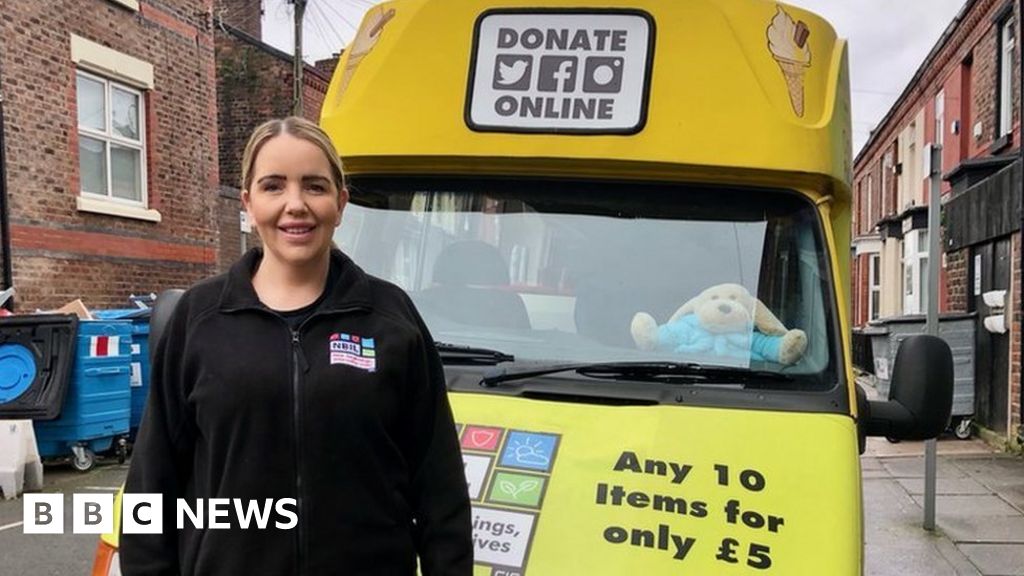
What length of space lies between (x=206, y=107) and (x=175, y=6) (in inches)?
57.9

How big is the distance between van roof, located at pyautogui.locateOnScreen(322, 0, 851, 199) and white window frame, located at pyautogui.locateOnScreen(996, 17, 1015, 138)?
31.1 ft

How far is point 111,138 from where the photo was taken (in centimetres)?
1141

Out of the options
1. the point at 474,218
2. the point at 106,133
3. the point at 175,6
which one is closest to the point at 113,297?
the point at 106,133

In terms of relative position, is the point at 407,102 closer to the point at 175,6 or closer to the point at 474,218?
the point at 474,218

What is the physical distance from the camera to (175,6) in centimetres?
1256

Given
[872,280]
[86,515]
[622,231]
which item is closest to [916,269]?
[872,280]

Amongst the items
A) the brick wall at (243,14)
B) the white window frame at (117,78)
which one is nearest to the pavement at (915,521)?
the white window frame at (117,78)

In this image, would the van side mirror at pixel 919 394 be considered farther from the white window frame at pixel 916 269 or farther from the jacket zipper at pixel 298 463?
the white window frame at pixel 916 269

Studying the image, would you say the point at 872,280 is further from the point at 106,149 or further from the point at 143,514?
the point at 143,514

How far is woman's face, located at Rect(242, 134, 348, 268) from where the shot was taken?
1782 mm

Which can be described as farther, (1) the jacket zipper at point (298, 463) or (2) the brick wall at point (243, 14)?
(2) the brick wall at point (243, 14)

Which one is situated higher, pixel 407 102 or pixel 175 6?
pixel 175 6

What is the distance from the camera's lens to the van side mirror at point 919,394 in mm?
2791

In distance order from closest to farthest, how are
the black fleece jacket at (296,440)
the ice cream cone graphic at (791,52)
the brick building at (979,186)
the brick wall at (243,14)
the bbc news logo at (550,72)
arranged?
the black fleece jacket at (296,440) < the ice cream cone graphic at (791,52) < the bbc news logo at (550,72) < the brick building at (979,186) < the brick wall at (243,14)
